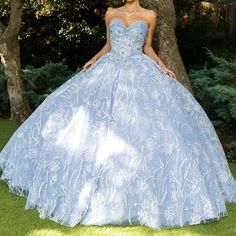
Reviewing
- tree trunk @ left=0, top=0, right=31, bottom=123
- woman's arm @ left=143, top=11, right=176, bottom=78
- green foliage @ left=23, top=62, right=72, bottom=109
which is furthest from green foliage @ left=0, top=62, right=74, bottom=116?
woman's arm @ left=143, top=11, right=176, bottom=78

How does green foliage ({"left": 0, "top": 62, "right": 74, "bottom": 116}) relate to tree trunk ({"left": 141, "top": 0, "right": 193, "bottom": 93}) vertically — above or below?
below

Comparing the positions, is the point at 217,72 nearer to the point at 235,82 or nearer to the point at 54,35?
the point at 235,82

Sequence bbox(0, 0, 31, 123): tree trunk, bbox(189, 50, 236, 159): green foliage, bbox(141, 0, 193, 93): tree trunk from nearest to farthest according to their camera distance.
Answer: bbox(141, 0, 193, 93): tree trunk, bbox(189, 50, 236, 159): green foliage, bbox(0, 0, 31, 123): tree trunk

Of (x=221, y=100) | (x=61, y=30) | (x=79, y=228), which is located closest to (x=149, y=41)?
(x=79, y=228)

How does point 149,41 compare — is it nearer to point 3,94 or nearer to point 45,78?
point 45,78

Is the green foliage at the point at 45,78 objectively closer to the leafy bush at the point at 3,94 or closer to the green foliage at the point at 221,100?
the leafy bush at the point at 3,94

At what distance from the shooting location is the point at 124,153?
4.52 m

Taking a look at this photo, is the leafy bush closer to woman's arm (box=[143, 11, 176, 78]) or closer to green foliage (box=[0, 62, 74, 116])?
green foliage (box=[0, 62, 74, 116])

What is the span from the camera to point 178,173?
4.48 m

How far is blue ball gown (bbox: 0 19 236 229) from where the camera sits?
175 inches

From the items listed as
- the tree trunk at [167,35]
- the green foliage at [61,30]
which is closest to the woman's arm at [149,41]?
the tree trunk at [167,35]

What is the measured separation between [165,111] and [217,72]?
3.15 m

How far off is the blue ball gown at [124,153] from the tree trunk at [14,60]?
397 cm

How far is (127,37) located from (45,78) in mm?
5563
